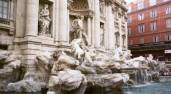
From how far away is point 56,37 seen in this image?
17234 millimetres

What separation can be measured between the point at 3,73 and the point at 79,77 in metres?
4.01

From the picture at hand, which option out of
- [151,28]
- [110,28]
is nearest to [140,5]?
[151,28]

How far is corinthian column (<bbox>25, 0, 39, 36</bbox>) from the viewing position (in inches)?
591

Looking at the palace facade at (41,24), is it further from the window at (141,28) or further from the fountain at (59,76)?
the window at (141,28)

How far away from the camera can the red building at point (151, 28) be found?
40.1 metres

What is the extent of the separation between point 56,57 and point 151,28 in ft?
108

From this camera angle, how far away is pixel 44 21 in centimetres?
1638

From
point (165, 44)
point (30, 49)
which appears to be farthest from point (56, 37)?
point (165, 44)

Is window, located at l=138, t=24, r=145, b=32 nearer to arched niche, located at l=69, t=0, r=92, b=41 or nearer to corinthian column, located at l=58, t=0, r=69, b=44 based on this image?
arched niche, located at l=69, t=0, r=92, b=41

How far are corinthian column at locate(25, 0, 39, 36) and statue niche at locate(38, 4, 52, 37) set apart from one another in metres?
0.84

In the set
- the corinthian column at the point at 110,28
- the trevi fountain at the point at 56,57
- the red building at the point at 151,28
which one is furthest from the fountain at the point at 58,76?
the red building at the point at 151,28

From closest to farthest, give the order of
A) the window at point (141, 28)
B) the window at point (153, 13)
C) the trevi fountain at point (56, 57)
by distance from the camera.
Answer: the trevi fountain at point (56, 57) < the window at point (153, 13) < the window at point (141, 28)

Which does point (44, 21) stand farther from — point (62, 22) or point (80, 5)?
point (80, 5)

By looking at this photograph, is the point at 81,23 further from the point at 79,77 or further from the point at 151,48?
the point at 151,48
